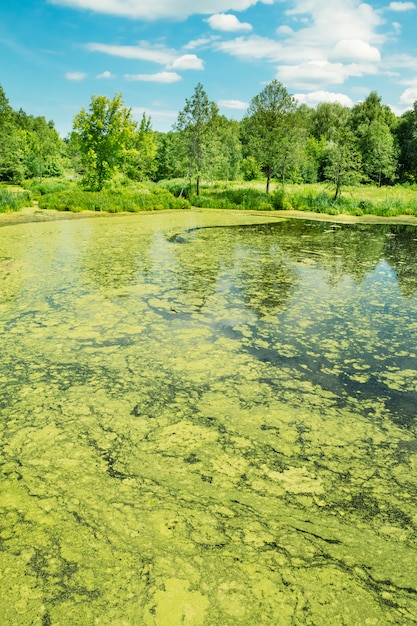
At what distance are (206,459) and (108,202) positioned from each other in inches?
595

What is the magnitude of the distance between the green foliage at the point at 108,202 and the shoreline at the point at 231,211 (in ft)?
0.91

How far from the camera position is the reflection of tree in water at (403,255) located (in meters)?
6.34

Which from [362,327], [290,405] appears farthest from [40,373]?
[362,327]

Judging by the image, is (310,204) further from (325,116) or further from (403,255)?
(325,116)

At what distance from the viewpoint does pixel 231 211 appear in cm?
1773

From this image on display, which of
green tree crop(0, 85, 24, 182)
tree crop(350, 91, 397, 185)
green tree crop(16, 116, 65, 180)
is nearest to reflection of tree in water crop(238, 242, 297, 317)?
tree crop(350, 91, 397, 185)

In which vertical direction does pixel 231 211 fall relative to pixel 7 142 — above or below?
below

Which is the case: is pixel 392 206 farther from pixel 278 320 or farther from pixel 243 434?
pixel 243 434

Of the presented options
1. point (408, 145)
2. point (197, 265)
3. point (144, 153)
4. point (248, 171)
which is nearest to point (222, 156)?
point (144, 153)

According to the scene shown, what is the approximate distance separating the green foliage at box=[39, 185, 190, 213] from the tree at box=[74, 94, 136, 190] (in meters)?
0.96

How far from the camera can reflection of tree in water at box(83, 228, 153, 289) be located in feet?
20.0

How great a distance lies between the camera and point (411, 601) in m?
1.48

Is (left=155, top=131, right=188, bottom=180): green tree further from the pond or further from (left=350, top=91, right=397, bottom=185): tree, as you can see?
the pond

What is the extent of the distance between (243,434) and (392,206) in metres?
17.7
